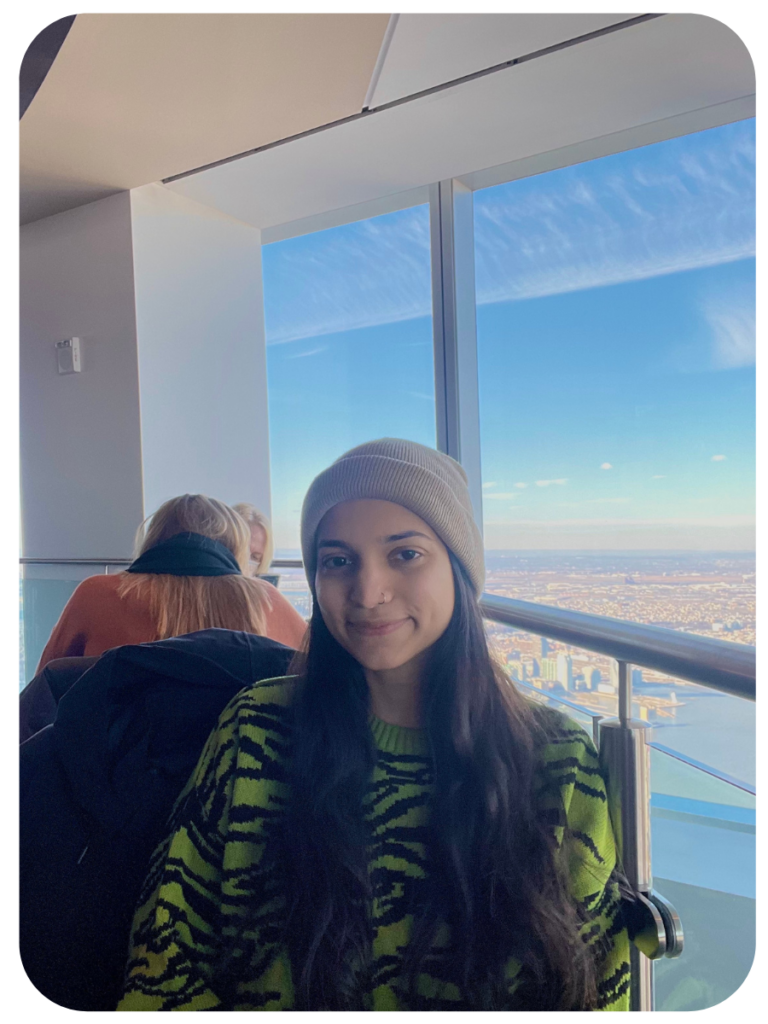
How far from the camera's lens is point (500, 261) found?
973 mm

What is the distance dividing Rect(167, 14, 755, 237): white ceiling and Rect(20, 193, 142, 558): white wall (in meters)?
0.25

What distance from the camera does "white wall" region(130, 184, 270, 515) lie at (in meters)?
1.05

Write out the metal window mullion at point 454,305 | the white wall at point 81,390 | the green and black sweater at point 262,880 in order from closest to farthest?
the green and black sweater at point 262,880, the metal window mullion at point 454,305, the white wall at point 81,390

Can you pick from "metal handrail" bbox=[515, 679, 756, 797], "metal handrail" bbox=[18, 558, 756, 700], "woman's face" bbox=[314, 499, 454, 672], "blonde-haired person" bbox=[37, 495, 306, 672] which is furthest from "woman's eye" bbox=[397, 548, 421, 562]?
"blonde-haired person" bbox=[37, 495, 306, 672]

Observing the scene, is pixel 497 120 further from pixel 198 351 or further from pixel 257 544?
pixel 257 544

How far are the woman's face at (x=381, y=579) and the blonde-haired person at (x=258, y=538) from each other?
16cm

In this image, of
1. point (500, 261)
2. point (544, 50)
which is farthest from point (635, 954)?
point (544, 50)

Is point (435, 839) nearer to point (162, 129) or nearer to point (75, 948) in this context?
point (75, 948)

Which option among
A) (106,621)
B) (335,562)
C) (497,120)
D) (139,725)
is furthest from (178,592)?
(497,120)

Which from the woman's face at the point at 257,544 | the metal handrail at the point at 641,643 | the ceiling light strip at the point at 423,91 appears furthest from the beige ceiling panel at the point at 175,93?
the metal handrail at the point at 641,643

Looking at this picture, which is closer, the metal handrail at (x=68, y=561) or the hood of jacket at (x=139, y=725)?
the hood of jacket at (x=139, y=725)

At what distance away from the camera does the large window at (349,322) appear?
36.7 inches

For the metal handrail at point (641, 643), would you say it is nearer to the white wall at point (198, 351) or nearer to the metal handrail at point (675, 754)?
the metal handrail at point (675, 754)

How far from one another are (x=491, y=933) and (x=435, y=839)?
10cm
